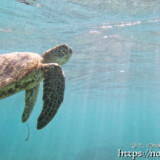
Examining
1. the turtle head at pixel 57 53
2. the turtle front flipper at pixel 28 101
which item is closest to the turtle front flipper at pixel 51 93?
the turtle head at pixel 57 53

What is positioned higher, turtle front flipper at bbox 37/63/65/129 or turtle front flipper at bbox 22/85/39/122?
turtle front flipper at bbox 37/63/65/129

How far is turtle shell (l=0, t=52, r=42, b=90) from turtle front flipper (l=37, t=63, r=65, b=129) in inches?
16.1

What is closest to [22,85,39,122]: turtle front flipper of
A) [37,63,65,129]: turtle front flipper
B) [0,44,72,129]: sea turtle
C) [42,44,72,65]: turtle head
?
[0,44,72,129]: sea turtle

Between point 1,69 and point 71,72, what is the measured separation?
56.9 feet

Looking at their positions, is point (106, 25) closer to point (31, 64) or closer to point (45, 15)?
point (45, 15)

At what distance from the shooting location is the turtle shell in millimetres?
4459

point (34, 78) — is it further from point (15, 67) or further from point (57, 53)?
point (57, 53)

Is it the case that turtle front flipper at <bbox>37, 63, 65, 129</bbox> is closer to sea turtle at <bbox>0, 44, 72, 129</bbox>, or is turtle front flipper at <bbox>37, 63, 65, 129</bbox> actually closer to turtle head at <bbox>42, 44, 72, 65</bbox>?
sea turtle at <bbox>0, 44, 72, 129</bbox>

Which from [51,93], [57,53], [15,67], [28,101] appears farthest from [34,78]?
[28,101]

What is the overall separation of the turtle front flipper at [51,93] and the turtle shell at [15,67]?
0.41 m

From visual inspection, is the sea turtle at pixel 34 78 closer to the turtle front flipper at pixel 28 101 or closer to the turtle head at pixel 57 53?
the turtle head at pixel 57 53

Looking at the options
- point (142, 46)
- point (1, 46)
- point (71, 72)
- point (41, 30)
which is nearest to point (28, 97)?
point (41, 30)

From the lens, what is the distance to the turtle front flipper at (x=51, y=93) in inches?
161

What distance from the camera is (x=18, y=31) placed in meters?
12.7
